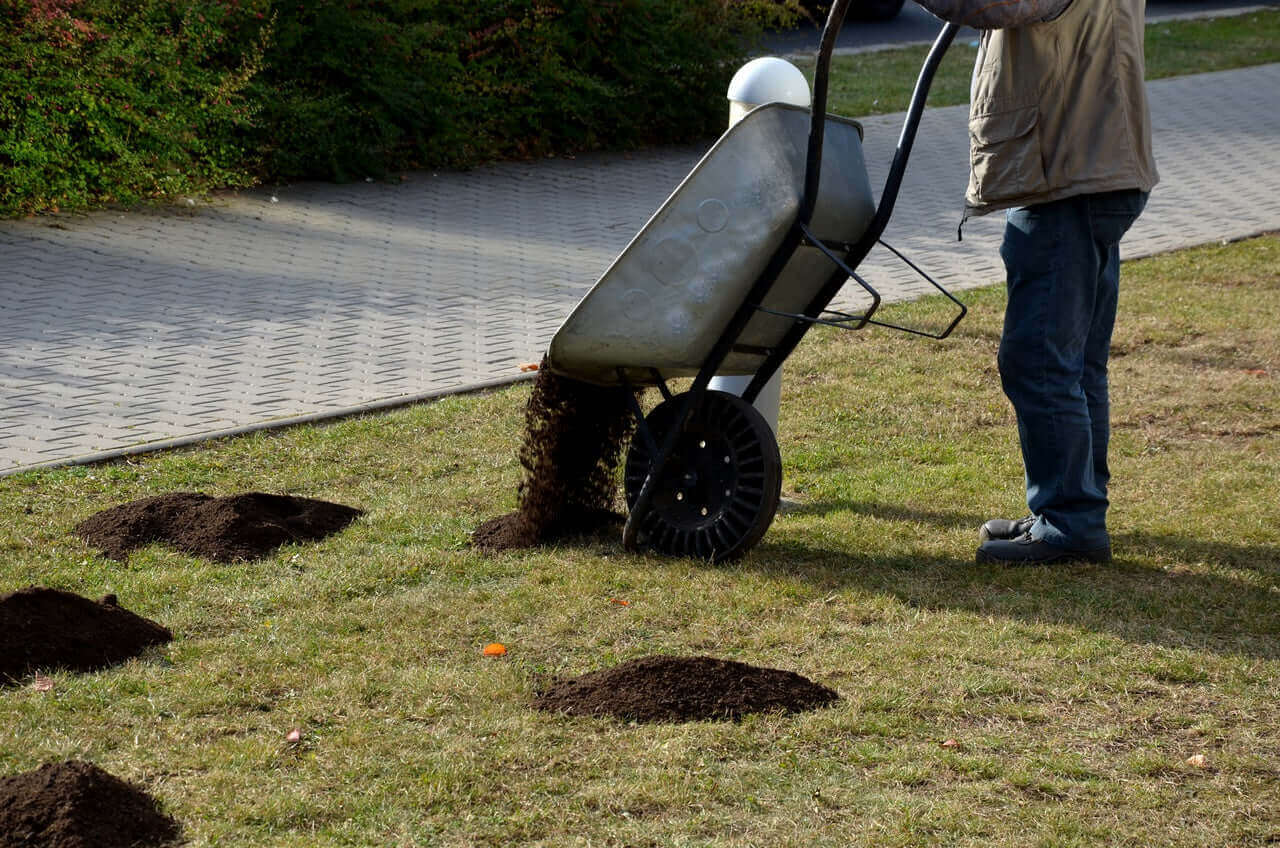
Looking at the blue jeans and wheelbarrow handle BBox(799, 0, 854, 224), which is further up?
wheelbarrow handle BBox(799, 0, 854, 224)

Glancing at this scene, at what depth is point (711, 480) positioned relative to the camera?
15.4ft

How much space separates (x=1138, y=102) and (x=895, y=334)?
11.0 ft

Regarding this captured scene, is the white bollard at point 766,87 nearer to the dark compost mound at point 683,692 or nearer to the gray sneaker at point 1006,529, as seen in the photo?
the gray sneaker at point 1006,529

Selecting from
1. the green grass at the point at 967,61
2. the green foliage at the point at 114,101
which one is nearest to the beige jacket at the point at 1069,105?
the green foliage at the point at 114,101

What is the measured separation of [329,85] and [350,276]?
293 centimetres

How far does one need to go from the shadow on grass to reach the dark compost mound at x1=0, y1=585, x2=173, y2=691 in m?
1.79

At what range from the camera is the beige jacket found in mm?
4316

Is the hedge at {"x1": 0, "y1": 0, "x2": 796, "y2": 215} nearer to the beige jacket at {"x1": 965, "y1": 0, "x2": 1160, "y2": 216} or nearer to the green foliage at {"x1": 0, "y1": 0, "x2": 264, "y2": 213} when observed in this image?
the green foliage at {"x1": 0, "y1": 0, "x2": 264, "y2": 213}

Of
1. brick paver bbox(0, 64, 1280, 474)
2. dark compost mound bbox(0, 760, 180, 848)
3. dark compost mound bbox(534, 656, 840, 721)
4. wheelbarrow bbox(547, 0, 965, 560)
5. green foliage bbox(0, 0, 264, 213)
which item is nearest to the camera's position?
dark compost mound bbox(0, 760, 180, 848)

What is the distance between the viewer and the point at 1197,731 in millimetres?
3582

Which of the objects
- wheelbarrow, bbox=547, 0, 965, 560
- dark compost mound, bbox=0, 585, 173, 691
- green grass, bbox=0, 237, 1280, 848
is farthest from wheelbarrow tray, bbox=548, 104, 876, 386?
dark compost mound, bbox=0, 585, 173, 691

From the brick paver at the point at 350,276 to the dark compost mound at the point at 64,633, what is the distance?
177cm

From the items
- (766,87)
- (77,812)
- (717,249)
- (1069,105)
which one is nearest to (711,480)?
(717,249)

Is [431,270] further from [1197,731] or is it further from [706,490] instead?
[1197,731]
